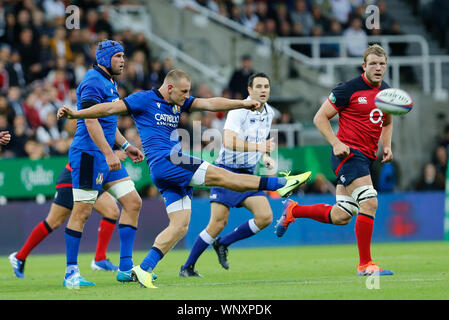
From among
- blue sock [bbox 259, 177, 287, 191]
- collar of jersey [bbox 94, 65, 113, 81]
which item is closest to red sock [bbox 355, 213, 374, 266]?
blue sock [bbox 259, 177, 287, 191]

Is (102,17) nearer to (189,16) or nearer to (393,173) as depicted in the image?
(189,16)

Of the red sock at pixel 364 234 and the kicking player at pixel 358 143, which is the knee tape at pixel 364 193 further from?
the red sock at pixel 364 234

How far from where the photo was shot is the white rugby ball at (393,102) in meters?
9.70

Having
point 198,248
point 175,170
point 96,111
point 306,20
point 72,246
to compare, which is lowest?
point 198,248

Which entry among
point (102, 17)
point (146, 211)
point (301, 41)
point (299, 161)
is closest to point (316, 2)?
point (301, 41)

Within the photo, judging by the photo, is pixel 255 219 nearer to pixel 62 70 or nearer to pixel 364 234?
pixel 364 234

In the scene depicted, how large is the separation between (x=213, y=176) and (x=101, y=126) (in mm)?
1859

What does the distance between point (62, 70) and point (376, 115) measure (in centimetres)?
1091

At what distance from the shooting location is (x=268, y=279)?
10367mm

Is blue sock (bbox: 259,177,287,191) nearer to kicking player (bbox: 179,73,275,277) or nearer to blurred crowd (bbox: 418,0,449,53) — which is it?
kicking player (bbox: 179,73,275,277)

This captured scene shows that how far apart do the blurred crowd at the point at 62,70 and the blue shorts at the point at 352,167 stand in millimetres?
8305

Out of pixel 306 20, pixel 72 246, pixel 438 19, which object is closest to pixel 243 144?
pixel 72 246

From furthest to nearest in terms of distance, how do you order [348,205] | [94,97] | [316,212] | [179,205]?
[316,212] → [348,205] → [94,97] → [179,205]

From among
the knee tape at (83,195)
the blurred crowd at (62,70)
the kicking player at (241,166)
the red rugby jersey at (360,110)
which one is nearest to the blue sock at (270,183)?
the red rugby jersey at (360,110)
